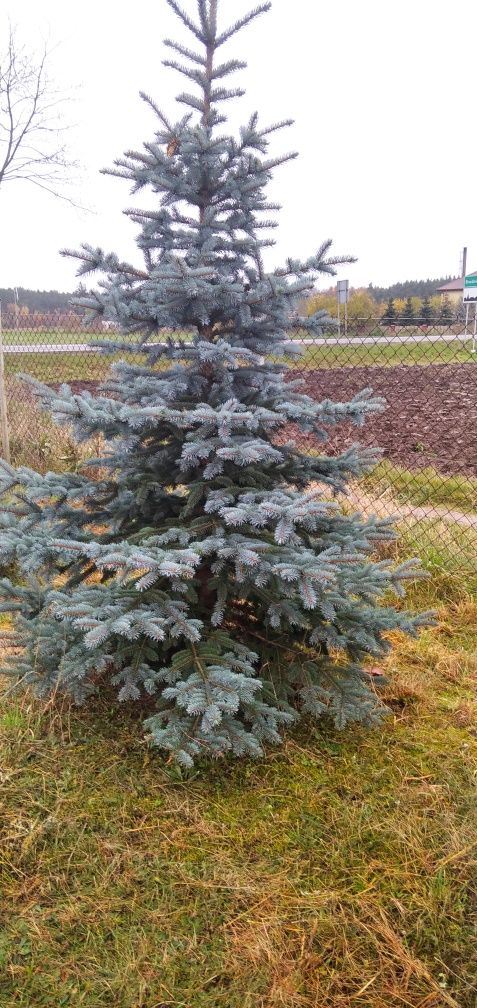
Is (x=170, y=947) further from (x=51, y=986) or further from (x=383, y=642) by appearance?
(x=383, y=642)

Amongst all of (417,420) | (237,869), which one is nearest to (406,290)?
(417,420)

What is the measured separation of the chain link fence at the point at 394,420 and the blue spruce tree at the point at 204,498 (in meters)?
0.43

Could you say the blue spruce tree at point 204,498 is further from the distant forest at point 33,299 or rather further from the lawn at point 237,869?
the distant forest at point 33,299

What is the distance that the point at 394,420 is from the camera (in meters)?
8.21

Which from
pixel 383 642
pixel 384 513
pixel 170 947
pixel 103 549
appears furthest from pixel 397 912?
pixel 384 513

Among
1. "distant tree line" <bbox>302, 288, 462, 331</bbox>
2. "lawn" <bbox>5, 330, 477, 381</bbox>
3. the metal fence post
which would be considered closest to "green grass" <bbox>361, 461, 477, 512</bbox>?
"lawn" <bbox>5, 330, 477, 381</bbox>

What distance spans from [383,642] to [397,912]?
0.87 m

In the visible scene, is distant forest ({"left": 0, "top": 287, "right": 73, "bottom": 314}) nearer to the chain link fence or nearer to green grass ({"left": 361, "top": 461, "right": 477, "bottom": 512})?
the chain link fence

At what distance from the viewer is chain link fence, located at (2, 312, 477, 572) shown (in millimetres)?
4352

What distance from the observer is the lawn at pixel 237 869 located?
1.54 m

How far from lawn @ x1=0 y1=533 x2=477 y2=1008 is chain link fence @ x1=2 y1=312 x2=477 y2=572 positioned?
3.30 ft

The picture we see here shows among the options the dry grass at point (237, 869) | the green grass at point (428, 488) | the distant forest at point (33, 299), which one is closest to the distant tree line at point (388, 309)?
the green grass at point (428, 488)

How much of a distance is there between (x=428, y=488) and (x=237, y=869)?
13.2 ft

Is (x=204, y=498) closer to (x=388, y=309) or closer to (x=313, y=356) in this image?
(x=313, y=356)
